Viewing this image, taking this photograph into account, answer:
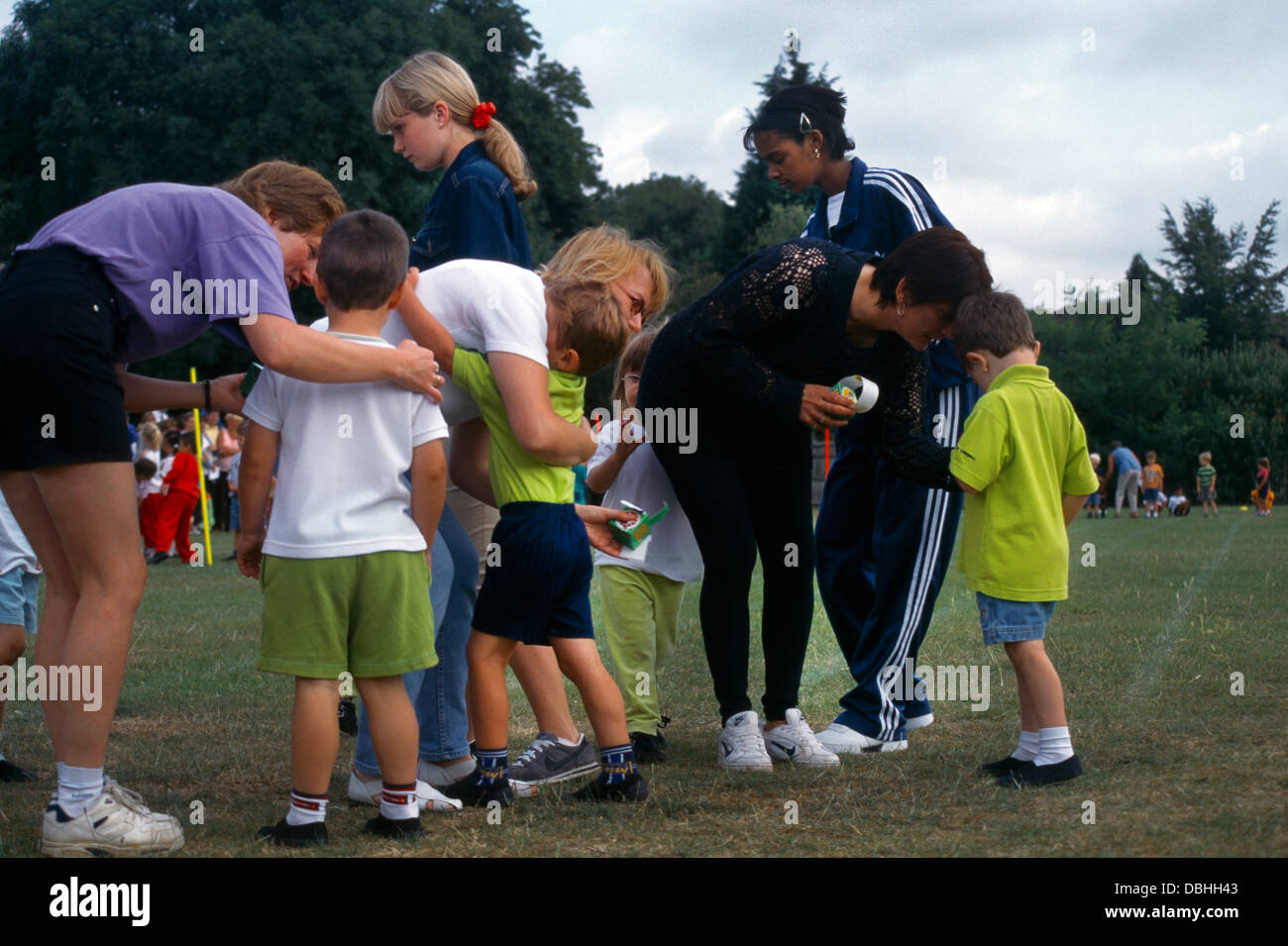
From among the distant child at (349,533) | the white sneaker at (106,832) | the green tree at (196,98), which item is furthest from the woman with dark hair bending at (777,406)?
the green tree at (196,98)

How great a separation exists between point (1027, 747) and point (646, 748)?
1271mm

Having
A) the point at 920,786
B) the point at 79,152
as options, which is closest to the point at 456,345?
the point at 920,786

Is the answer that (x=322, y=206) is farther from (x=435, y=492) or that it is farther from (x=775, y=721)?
(x=775, y=721)

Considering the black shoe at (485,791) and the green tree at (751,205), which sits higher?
the green tree at (751,205)

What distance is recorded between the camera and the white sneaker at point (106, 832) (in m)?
3.14

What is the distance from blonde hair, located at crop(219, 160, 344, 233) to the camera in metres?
3.62

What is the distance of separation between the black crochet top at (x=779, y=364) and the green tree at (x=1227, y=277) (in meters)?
62.3

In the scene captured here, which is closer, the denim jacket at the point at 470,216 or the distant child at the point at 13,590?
the denim jacket at the point at 470,216

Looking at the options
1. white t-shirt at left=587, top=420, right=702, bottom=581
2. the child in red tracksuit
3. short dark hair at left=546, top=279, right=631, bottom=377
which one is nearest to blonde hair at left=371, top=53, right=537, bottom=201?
short dark hair at left=546, top=279, right=631, bottom=377

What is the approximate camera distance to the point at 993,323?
4.04 metres

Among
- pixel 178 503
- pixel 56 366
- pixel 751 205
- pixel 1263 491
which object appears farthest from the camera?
pixel 751 205

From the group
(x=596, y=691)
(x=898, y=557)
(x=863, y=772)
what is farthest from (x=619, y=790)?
(x=898, y=557)

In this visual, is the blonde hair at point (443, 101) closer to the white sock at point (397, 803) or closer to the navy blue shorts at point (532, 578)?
the navy blue shorts at point (532, 578)

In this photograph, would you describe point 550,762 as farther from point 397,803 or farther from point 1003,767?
point 1003,767
